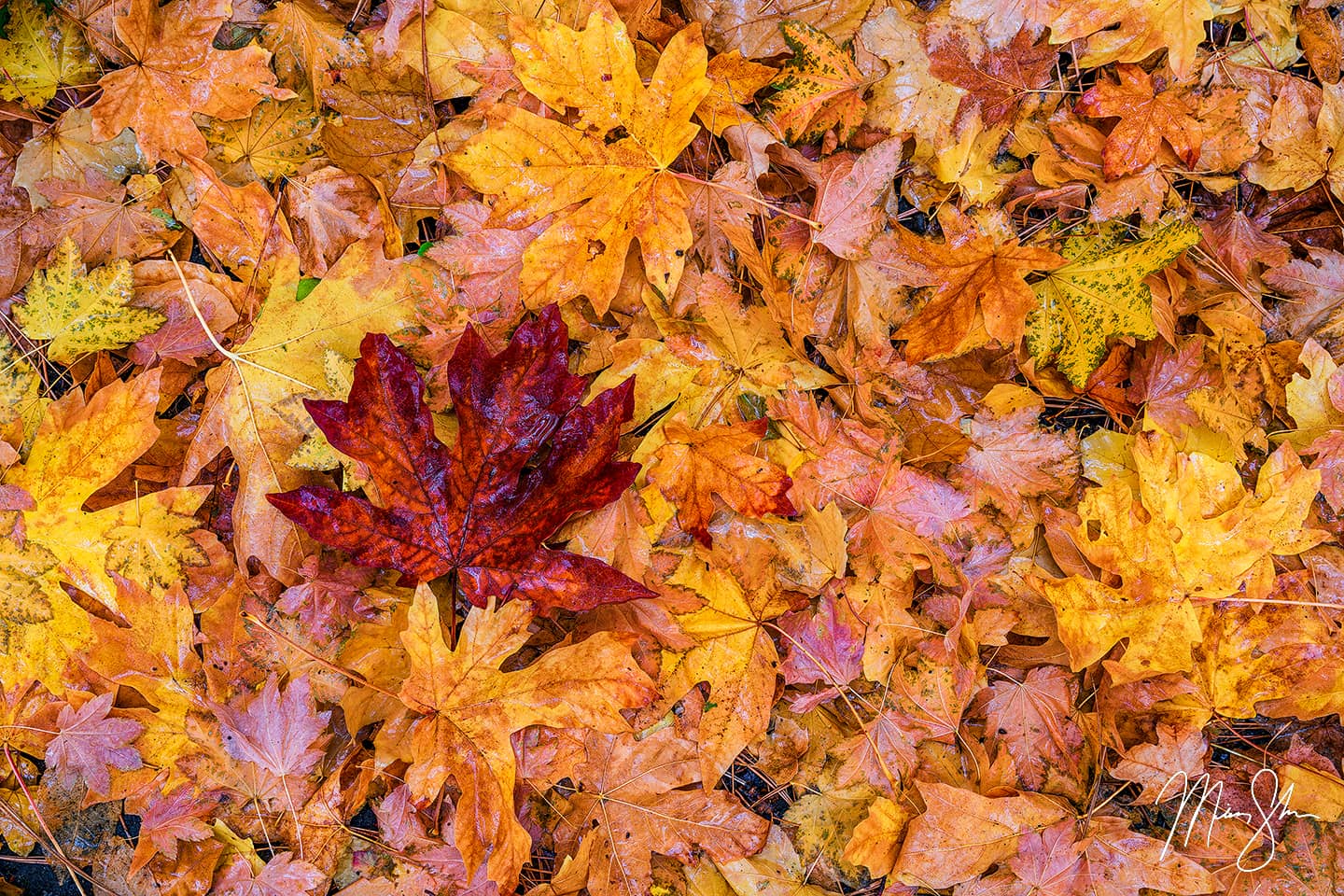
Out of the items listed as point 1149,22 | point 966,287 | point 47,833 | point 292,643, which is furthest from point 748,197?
point 47,833

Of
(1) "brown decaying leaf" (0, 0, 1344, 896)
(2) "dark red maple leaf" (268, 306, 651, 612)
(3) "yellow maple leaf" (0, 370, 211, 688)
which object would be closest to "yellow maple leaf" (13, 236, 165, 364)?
(1) "brown decaying leaf" (0, 0, 1344, 896)

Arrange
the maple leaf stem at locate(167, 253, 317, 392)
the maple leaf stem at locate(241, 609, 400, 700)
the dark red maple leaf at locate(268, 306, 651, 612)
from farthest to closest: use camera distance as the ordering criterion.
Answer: the maple leaf stem at locate(241, 609, 400, 700)
the maple leaf stem at locate(167, 253, 317, 392)
the dark red maple leaf at locate(268, 306, 651, 612)

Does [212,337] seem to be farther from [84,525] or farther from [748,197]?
→ [748,197]

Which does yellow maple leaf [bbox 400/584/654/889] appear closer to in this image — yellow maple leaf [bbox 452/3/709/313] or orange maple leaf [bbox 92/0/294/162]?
yellow maple leaf [bbox 452/3/709/313]
